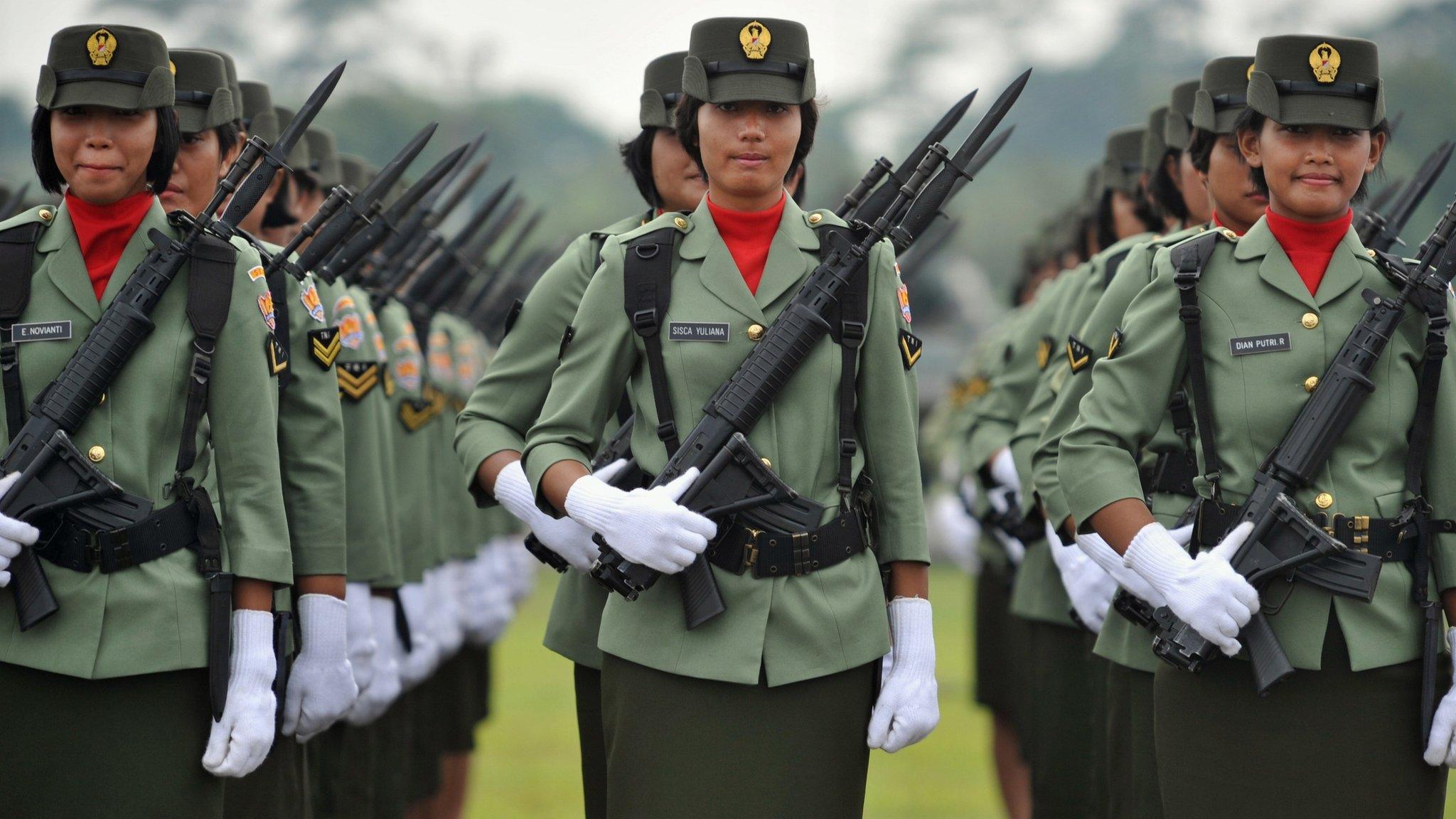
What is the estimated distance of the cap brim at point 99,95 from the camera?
11.6ft

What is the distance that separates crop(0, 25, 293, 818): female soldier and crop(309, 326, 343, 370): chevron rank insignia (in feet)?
1.87

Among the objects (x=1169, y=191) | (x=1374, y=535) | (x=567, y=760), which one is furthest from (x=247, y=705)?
(x=567, y=760)

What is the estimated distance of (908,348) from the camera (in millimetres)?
3639

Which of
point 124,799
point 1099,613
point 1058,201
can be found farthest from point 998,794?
point 1058,201

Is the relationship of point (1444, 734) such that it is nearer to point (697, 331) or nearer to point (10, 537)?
point (697, 331)

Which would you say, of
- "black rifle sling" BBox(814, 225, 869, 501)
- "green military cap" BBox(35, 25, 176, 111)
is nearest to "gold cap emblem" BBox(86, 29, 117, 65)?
"green military cap" BBox(35, 25, 176, 111)

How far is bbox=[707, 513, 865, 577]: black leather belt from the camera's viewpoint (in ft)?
11.5

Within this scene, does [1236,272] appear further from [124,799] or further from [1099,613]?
[124,799]

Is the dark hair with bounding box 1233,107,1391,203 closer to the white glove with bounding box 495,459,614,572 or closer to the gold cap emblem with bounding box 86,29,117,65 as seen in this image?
the white glove with bounding box 495,459,614,572

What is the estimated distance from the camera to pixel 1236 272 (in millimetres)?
3773

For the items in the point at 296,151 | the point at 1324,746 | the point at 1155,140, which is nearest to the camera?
the point at 1324,746

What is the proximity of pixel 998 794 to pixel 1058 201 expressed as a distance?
3791 cm

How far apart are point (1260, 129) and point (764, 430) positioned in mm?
1234

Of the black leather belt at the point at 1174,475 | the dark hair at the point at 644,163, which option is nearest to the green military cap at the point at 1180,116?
the black leather belt at the point at 1174,475
